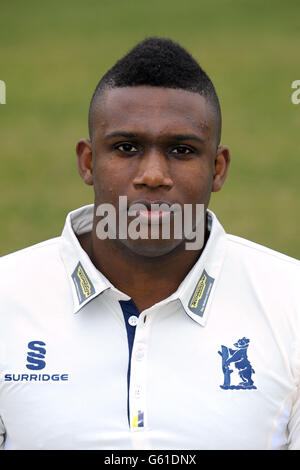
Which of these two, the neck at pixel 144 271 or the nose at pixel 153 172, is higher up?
the nose at pixel 153 172

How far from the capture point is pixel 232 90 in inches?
529

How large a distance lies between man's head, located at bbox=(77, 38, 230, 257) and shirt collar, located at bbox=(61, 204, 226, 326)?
0.15 metres

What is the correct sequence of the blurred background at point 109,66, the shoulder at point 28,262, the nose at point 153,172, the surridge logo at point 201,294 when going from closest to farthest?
the nose at point 153,172 → the surridge logo at point 201,294 → the shoulder at point 28,262 → the blurred background at point 109,66

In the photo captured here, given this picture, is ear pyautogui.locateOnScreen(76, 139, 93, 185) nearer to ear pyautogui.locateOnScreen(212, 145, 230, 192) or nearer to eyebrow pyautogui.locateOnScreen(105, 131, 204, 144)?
eyebrow pyautogui.locateOnScreen(105, 131, 204, 144)

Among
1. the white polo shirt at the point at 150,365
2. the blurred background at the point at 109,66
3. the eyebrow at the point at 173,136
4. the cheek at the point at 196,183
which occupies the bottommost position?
the white polo shirt at the point at 150,365

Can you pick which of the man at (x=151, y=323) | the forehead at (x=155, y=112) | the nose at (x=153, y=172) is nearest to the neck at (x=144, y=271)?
the man at (x=151, y=323)

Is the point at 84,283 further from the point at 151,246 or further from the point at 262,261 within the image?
the point at 262,261

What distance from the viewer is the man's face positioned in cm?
355

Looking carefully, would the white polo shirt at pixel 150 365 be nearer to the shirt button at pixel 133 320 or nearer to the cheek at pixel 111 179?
the shirt button at pixel 133 320

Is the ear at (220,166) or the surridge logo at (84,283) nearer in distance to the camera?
the surridge logo at (84,283)

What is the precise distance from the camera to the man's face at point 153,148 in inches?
140

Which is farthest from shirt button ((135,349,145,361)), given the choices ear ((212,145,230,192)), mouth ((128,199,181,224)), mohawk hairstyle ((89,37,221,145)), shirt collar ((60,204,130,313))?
mohawk hairstyle ((89,37,221,145))

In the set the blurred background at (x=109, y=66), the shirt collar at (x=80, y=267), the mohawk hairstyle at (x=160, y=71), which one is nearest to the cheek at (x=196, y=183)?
the mohawk hairstyle at (x=160, y=71)

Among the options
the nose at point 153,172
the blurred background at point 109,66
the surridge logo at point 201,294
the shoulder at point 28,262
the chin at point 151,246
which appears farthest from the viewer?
the blurred background at point 109,66
